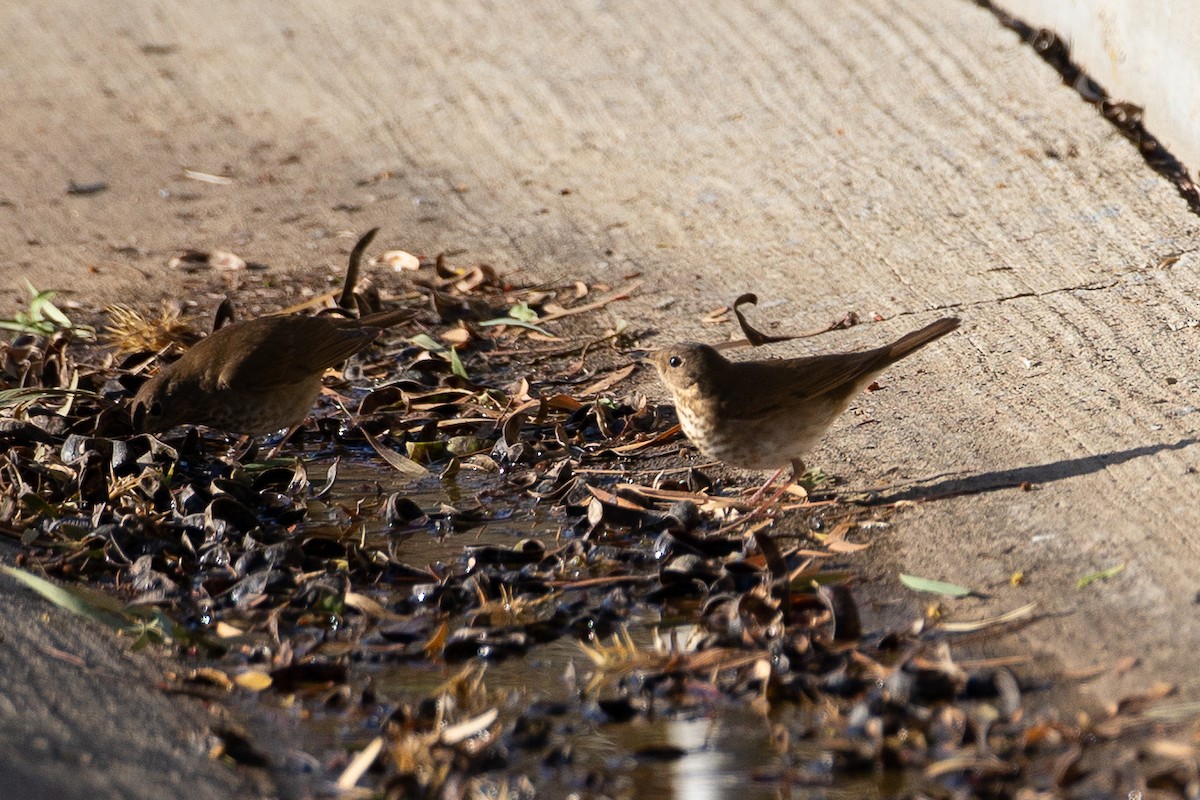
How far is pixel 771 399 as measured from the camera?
5383mm

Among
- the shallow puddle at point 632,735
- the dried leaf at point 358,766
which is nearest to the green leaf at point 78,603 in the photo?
the shallow puddle at point 632,735

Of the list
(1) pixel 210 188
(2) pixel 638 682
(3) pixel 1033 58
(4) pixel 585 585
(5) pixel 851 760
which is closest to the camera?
(5) pixel 851 760

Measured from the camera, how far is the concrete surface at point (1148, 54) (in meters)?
7.39

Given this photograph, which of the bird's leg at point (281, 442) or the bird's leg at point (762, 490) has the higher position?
the bird's leg at point (762, 490)

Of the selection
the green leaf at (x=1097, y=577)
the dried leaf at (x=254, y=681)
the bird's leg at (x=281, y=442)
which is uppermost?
the green leaf at (x=1097, y=577)

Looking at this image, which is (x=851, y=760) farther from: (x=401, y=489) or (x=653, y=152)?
(x=653, y=152)

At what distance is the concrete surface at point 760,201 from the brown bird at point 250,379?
1474mm

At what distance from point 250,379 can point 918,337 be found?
2768mm

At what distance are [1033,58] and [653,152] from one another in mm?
2274

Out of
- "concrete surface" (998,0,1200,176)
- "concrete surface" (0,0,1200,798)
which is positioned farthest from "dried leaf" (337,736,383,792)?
"concrete surface" (998,0,1200,176)

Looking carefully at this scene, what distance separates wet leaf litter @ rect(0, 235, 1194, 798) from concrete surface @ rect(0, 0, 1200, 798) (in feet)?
Answer: 1.19

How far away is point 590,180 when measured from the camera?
8688 mm

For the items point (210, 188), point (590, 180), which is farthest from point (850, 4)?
point (210, 188)

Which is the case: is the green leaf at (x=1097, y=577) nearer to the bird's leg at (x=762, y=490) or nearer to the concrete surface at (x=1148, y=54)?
the bird's leg at (x=762, y=490)
